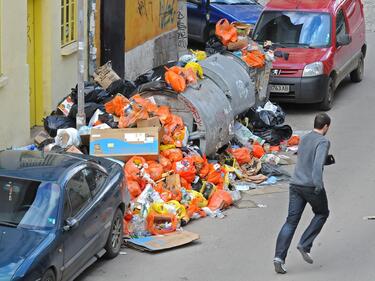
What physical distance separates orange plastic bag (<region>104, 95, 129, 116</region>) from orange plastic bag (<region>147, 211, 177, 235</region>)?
7.91 ft

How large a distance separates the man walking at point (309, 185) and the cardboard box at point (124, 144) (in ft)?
11.0

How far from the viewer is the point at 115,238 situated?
34.9 feet

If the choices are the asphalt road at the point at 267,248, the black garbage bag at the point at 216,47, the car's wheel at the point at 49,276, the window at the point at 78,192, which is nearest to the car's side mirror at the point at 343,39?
the black garbage bag at the point at 216,47

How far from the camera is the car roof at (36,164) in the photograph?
967 centimetres

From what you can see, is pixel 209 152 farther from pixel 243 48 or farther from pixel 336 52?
pixel 336 52

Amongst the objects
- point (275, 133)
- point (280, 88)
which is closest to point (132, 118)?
point (275, 133)

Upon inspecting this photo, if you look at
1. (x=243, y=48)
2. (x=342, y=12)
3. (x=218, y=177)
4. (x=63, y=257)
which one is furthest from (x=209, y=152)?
(x=342, y=12)

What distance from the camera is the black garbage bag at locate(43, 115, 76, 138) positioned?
13.9m

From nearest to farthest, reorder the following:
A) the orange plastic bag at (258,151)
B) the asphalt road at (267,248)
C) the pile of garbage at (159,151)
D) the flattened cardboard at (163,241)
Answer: the asphalt road at (267,248)
the flattened cardboard at (163,241)
the pile of garbage at (159,151)
the orange plastic bag at (258,151)

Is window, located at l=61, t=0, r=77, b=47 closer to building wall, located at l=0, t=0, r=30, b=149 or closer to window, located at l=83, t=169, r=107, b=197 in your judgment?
building wall, located at l=0, t=0, r=30, b=149

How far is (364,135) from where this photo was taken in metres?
17.3

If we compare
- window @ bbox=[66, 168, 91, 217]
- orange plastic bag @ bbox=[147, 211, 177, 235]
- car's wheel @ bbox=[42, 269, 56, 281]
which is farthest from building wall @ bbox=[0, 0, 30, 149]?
car's wheel @ bbox=[42, 269, 56, 281]

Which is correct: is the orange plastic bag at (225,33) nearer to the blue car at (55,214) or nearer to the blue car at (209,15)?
the blue car at (209,15)

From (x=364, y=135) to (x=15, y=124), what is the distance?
6.55 metres
